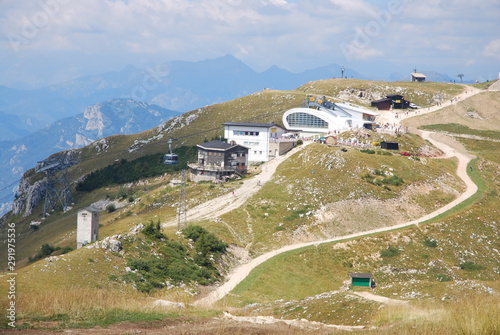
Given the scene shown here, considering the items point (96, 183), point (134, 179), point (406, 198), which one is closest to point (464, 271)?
point (406, 198)

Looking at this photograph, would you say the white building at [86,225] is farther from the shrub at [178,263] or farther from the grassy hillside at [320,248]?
the grassy hillside at [320,248]

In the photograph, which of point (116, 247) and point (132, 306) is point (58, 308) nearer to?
point (132, 306)

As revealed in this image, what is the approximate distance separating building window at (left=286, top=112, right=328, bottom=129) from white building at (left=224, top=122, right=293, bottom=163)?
589 inches

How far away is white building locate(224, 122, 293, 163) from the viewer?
5012 inches

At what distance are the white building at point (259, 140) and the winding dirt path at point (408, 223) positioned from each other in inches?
790

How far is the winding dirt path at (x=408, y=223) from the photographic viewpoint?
63.8 m

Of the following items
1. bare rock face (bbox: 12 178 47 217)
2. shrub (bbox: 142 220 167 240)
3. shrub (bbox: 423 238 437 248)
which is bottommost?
shrub (bbox: 423 238 437 248)

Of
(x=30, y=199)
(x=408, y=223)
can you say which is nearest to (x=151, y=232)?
(x=408, y=223)

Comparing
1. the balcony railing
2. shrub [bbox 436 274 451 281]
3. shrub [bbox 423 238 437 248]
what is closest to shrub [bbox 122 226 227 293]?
shrub [bbox 436 274 451 281]

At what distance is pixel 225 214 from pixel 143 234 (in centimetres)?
2148

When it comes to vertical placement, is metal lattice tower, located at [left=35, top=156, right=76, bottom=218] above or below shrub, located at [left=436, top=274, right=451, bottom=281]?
above

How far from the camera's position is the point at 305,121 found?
5664 inches

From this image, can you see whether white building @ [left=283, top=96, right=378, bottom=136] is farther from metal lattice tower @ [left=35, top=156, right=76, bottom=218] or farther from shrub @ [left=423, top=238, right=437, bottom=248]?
metal lattice tower @ [left=35, top=156, right=76, bottom=218]

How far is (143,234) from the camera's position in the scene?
231 ft
